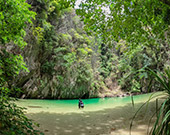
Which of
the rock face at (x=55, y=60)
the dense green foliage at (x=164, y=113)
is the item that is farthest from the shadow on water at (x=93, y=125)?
the rock face at (x=55, y=60)

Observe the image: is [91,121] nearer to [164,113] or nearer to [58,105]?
[164,113]

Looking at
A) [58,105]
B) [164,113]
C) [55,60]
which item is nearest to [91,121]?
[164,113]

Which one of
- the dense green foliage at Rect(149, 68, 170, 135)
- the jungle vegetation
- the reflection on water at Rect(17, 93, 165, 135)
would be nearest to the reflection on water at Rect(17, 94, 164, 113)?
the reflection on water at Rect(17, 93, 165, 135)

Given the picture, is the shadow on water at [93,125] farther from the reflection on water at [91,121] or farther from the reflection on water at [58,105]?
the reflection on water at [58,105]

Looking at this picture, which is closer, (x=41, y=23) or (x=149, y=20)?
(x=149, y=20)

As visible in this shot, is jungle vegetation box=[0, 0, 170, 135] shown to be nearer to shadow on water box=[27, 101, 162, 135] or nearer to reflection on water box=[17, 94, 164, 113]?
shadow on water box=[27, 101, 162, 135]

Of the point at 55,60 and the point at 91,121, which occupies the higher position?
the point at 55,60

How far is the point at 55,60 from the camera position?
1458 centimetres

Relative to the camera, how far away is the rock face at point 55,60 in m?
11.8

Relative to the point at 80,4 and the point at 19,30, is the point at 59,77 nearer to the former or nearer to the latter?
the point at 80,4

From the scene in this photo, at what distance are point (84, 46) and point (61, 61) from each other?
4.43m

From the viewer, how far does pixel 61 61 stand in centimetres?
1467

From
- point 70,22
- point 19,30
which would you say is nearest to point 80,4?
point 19,30

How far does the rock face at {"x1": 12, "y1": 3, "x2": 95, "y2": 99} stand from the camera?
1180 cm
